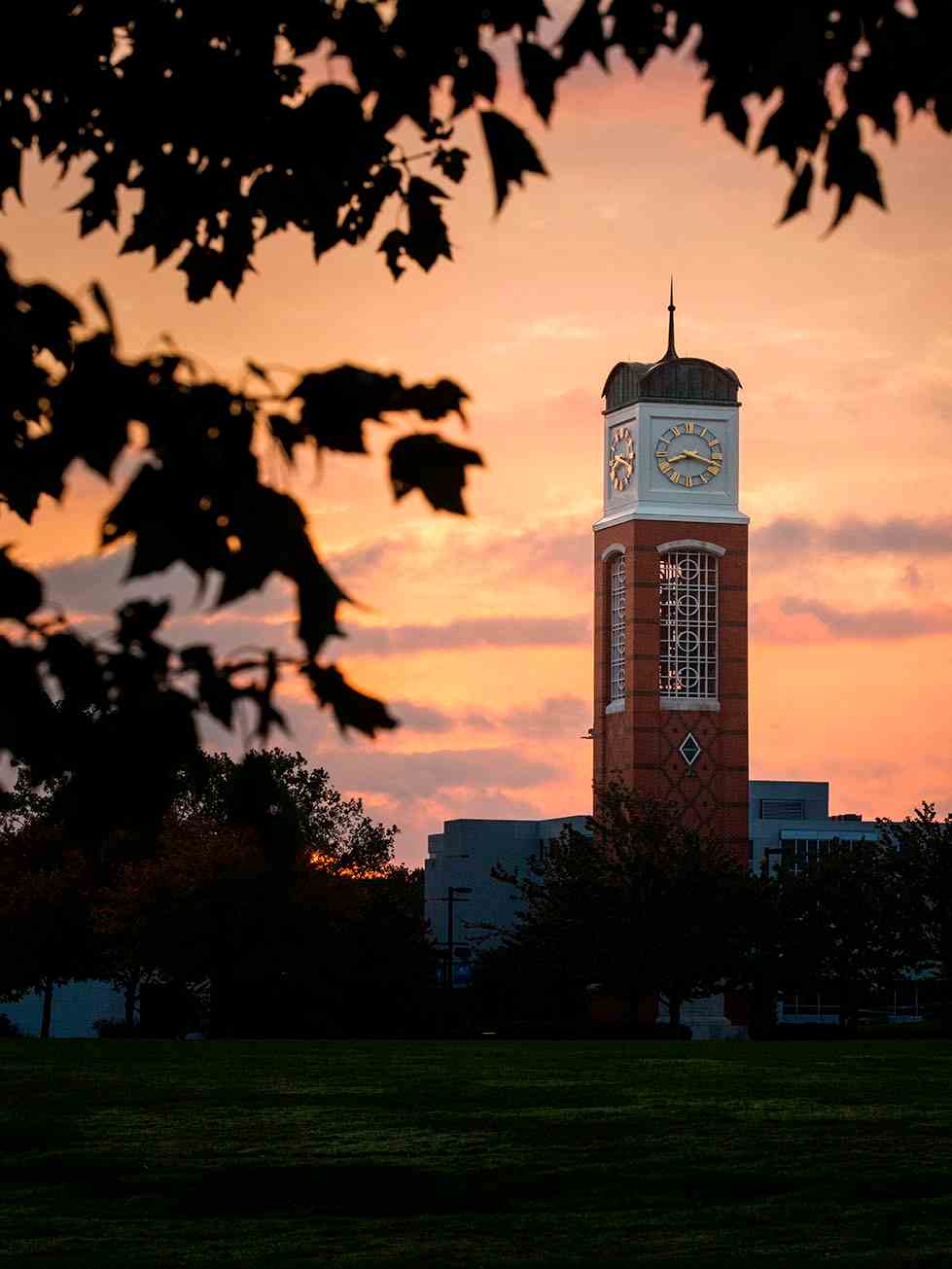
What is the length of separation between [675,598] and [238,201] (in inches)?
3272

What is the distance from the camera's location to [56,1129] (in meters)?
24.0

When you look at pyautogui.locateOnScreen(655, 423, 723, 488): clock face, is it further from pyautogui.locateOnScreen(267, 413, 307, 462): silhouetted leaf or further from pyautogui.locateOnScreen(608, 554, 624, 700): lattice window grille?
pyautogui.locateOnScreen(267, 413, 307, 462): silhouetted leaf

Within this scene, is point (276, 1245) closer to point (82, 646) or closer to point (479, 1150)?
point (479, 1150)

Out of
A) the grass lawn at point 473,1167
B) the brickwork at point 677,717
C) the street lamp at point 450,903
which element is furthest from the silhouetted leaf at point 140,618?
the brickwork at point 677,717

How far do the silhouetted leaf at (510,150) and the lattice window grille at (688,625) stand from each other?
8336 cm

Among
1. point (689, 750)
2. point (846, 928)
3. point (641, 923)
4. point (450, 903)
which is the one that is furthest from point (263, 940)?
point (689, 750)

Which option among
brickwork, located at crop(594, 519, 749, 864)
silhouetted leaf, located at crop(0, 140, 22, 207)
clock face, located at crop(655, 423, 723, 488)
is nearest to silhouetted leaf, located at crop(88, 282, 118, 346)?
silhouetted leaf, located at crop(0, 140, 22, 207)

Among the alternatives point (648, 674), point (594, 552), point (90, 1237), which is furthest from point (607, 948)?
point (90, 1237)

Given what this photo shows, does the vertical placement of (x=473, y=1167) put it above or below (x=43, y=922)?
below

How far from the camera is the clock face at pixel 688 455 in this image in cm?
9081

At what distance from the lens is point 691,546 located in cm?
8975

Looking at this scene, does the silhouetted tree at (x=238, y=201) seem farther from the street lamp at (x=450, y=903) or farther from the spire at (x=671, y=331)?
the spire at (x=671, y=331)

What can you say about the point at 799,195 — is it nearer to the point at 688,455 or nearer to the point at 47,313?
the point at 47,313

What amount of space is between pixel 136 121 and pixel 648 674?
267 ft
